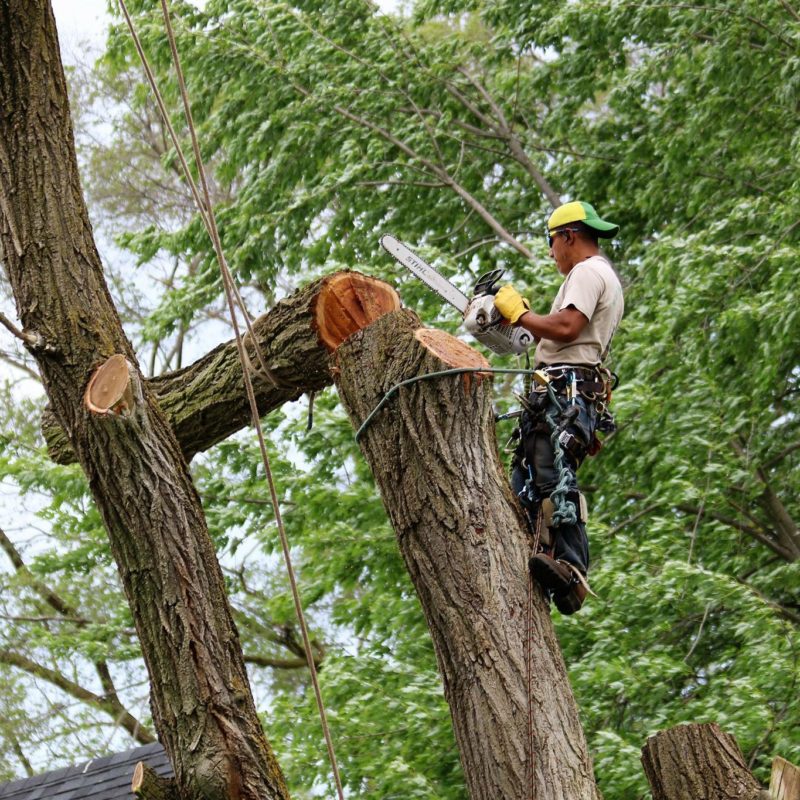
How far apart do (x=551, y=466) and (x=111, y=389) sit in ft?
4.32

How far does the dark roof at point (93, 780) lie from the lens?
5.71m

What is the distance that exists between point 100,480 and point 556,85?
8.77 metres

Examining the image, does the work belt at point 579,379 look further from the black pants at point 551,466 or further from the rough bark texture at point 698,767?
the rough bark texture at point 698,767

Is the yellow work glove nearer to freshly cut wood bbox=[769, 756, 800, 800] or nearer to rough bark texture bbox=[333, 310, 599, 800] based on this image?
rough bark texture bbox=[333, 310, 599, 800]

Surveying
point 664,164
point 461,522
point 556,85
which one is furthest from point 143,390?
point 556,85

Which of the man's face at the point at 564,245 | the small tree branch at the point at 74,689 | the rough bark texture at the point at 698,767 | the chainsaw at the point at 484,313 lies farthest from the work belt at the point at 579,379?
the small tree branch at the point at 74,689

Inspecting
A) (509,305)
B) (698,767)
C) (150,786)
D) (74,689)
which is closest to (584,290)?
(509,305)

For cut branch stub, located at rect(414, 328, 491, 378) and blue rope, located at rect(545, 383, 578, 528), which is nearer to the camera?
cut branch stub, located at rect(414, 328, 491, 378)

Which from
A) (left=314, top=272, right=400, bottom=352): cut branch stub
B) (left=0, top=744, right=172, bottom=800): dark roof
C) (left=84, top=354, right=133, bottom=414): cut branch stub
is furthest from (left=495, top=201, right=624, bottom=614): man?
(left=0, top=744, right=172, bottom=800): dark roof

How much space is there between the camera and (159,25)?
35.0 ft

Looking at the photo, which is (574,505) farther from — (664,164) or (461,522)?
(664,164)

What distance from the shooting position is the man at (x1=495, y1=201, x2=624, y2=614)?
3678 millimetres

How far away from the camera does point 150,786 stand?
3291 mm

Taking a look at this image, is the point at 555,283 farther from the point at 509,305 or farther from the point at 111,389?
the point at 111,389
